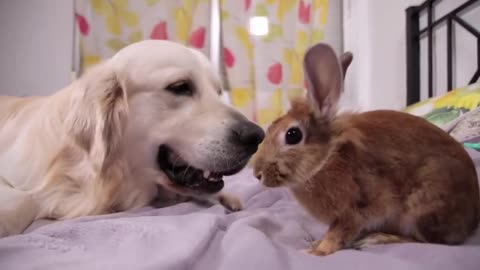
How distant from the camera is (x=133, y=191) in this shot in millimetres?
1151

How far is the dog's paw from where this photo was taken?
119 centimetres

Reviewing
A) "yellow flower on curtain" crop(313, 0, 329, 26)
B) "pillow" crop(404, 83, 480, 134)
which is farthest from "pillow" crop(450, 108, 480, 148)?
"yellow flower on curtain" crop(313, 0, 329, 26)

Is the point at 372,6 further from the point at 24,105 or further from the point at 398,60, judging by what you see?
the point at 24,105

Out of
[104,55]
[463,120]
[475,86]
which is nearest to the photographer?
[463,120]

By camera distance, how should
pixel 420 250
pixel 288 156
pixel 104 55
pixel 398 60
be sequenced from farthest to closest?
pixel 104 55 → pixel 398 60 → pixel 288 156 → pixel 420 250

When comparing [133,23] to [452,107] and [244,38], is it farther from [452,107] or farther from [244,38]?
[452,107]

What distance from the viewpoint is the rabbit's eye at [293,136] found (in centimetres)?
73

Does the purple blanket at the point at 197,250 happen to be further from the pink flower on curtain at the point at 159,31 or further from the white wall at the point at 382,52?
the pink flower on curtain at the point at 159,31

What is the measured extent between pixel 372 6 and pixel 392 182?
219 centimetres

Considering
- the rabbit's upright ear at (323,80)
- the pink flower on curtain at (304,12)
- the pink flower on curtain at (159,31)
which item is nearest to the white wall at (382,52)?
the pink flower on curtain at (304,12)

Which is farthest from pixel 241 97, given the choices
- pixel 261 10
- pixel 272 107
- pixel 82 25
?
pixel 82 25

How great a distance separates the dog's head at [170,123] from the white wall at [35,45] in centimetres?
198

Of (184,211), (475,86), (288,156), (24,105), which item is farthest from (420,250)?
(24,105)

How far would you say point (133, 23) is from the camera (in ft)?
8.87
